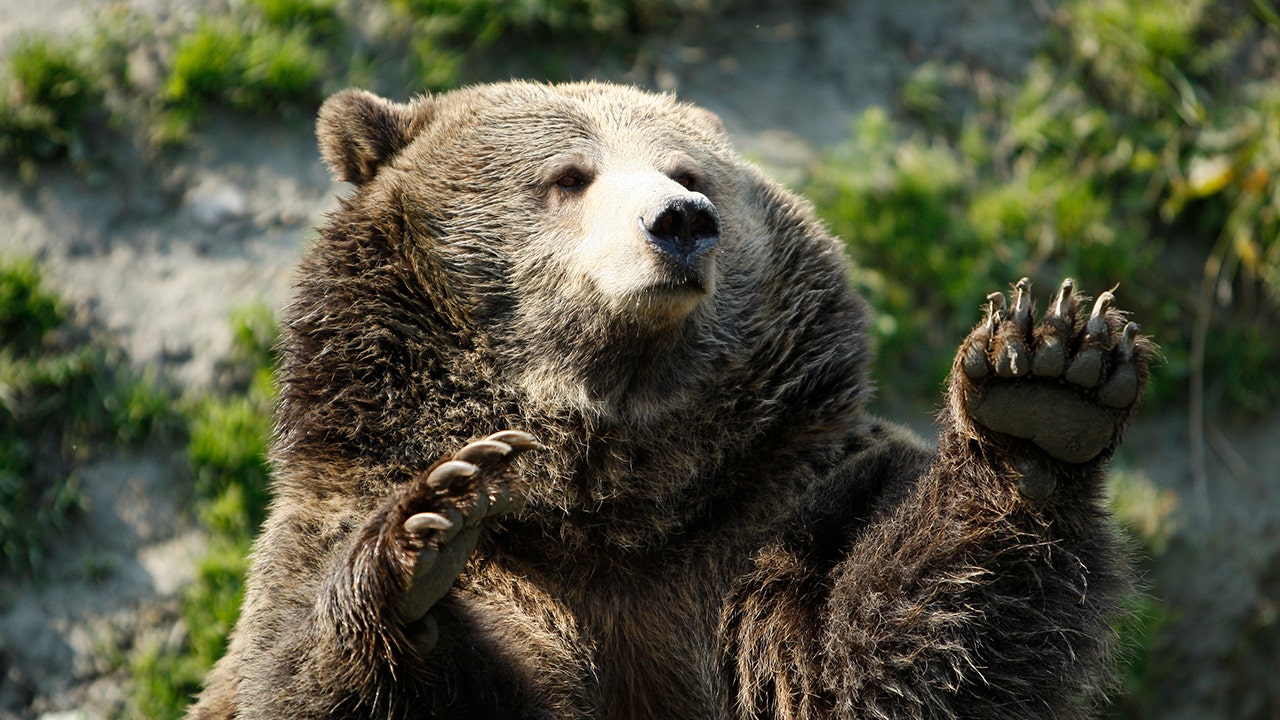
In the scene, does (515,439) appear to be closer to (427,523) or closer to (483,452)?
(483,452)

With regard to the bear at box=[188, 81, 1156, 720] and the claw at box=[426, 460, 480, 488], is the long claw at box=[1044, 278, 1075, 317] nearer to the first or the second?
the bear at box=[188, 81, 1156, 720]

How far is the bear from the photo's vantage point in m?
3.49

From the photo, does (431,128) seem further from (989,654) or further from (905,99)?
(905,99)

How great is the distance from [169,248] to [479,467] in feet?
13.7

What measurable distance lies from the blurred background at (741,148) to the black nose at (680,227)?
3.44 metres

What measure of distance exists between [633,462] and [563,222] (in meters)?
0.91

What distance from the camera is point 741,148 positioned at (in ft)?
24.9

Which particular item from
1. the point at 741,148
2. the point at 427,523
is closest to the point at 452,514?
the point at 427,523

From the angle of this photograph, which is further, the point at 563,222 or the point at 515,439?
the point at 563,222

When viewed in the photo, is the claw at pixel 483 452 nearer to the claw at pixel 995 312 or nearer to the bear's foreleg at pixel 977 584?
the bear's foreleg at pixel 977 584

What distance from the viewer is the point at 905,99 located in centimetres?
809

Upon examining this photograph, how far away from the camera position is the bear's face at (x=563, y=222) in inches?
156

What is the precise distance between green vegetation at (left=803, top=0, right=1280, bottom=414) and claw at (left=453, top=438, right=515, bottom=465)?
4.20m

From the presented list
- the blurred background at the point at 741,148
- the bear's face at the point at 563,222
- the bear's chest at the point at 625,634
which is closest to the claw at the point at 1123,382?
the bear's face at the point at 563,222
